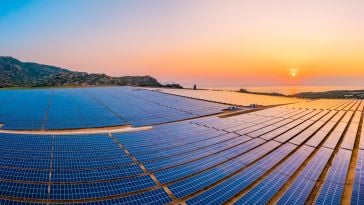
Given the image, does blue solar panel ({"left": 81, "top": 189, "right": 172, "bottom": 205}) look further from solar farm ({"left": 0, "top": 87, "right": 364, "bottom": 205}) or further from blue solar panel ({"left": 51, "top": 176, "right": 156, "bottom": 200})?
blue solar panel ({"left": 51, "top": 176, "right": 156, "bottom": 200})

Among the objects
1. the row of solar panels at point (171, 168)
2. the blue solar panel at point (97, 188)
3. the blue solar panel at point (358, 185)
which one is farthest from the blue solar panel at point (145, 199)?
the blue solar panel at point (358, 185)

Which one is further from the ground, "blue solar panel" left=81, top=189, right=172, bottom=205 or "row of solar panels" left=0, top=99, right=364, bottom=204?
"row of solar panels" left=0, top=99, right=364, bottom=204

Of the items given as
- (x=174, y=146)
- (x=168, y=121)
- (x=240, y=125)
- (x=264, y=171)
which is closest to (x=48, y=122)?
(x=168, y=121)

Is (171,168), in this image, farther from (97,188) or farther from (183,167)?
(97,188)

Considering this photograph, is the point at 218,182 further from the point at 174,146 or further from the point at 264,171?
the point at 174,146

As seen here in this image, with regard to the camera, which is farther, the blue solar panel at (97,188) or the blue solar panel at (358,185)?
the blue solar panel at (358,185)

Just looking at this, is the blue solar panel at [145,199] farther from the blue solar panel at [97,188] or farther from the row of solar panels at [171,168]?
the blue solar panel at [97,188]

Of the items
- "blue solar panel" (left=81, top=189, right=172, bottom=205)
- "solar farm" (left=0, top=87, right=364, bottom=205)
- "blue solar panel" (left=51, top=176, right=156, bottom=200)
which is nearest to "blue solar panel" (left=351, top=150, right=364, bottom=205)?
"solar farm" (left=0, top=87, right=364, bottom=205)

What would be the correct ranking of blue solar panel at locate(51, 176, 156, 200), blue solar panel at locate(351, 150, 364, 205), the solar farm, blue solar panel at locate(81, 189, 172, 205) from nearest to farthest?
blue solar panel at locate(81, 189, 172, 205) → blue solar panel at locate(51, 176, 156, 200) → the solar farm → blue solar panel at locate(351, 150, 364, 205)
